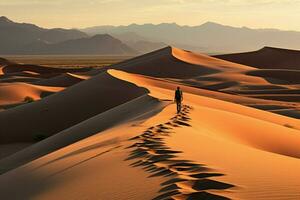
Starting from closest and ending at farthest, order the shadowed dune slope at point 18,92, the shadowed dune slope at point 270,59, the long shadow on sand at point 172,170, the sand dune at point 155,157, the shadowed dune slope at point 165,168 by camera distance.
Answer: the long shadow on sand at point 172,170 < the shadowed dune slope at point 165,168 < the sand dune at point 155,157 < the shadowed dune slope at point 18,92 < the shadowed dune slope at point 270,59

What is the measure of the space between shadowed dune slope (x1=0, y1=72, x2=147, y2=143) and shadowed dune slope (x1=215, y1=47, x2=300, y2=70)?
151 ft

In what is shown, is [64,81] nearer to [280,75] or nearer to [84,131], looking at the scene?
[280,75]

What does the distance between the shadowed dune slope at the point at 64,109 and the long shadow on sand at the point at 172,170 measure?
13.9 m

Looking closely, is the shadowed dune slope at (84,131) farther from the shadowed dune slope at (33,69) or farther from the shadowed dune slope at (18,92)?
the shadowed dune slope at (33,69)

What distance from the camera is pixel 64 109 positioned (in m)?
25.8

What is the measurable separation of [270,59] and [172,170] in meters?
68.7

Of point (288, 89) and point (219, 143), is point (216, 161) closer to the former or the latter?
point (219, 143)

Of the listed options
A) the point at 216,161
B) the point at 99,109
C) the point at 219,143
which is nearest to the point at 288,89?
the point at 99,109

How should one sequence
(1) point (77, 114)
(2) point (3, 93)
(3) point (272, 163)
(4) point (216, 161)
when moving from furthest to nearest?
(2) point (3, 93)
(1) point (77, 114)
(3) point (272, 163)
(4) point (216, 161)

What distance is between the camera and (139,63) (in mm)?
58250

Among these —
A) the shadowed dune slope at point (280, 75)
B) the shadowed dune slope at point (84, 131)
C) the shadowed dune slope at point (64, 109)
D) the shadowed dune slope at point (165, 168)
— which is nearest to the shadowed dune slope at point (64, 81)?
the shadowed dune slope at point (280, 75)

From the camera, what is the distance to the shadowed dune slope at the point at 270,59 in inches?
2805

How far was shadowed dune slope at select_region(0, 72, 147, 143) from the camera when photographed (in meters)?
23.3

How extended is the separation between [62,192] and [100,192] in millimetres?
741
